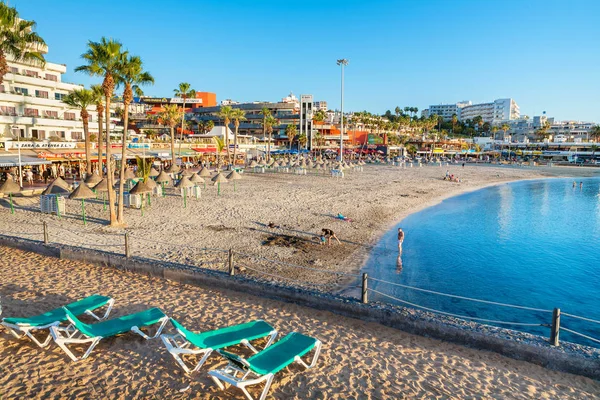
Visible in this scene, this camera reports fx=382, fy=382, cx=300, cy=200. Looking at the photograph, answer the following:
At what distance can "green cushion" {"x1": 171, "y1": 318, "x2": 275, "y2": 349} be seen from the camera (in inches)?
214

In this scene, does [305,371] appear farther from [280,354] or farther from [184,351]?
[184,351]

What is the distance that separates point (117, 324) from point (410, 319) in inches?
196

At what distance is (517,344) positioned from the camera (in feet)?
19.8

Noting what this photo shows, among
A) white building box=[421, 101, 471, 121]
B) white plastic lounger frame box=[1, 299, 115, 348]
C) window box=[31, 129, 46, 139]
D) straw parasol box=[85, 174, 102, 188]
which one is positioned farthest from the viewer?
white building box=[421, 101, 471, 121]

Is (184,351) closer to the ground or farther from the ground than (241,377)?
farther from the ground

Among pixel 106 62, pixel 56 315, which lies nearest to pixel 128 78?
pixel 106 62

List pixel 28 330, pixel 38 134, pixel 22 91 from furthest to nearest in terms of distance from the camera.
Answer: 1. pixel 22 91
2. pixel 38 134
3. pixel 28 330

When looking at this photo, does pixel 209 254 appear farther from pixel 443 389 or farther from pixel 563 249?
pixel 563 249

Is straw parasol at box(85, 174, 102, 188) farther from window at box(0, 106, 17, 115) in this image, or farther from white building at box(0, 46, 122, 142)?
window at box(0, 106, 17, 115)

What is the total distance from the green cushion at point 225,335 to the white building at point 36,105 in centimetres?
3646

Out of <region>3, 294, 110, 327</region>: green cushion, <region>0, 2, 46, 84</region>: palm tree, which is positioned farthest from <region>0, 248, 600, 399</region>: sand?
<region>0, 2, 46, 84</region>: palm tree

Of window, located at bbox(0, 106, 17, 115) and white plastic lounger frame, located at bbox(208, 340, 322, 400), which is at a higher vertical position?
window, located at bbox(0, 106, 17, 115)

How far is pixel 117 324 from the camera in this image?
6.15 meters

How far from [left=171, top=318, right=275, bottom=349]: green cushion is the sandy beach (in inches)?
186
